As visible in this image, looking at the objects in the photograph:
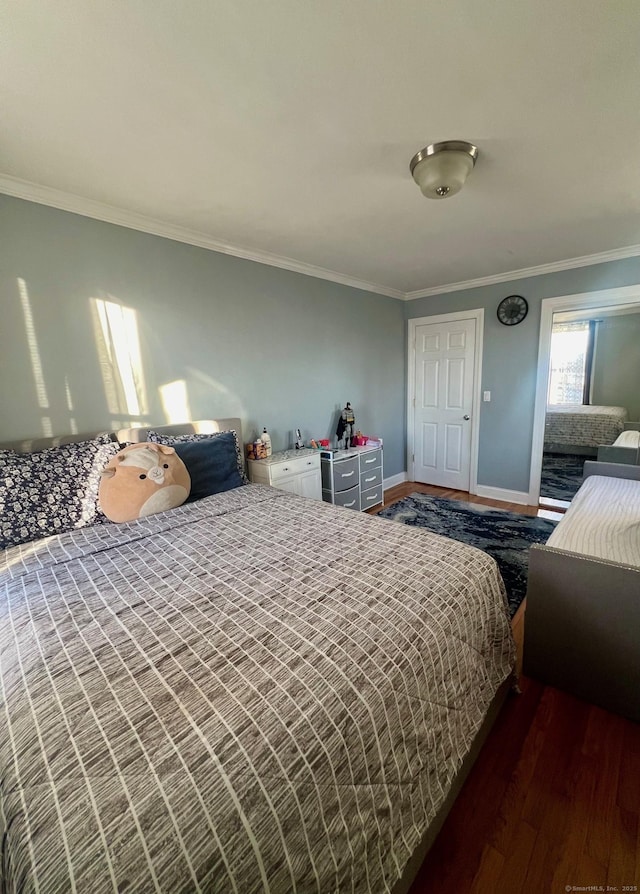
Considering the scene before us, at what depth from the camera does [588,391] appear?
5.74 m

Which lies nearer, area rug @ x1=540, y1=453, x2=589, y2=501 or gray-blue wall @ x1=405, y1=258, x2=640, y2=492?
gray-blue wall @ x1=405, y1=258, x2=640, y2=492

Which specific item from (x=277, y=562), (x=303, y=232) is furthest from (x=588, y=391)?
(x=277, y=562)

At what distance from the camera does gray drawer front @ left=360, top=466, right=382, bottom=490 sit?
3.56 m

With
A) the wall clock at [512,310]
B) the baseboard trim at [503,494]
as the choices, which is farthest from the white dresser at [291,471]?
the wall clock at [512,310]

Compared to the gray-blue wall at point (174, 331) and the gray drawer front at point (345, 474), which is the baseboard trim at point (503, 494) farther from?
the gray drawer front at point (345, 474)

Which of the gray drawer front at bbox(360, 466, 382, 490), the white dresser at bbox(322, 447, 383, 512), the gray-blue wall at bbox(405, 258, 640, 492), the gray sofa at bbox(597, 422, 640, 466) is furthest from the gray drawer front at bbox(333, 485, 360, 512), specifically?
the gray sofa at bbox(597, 422, 640, 466)

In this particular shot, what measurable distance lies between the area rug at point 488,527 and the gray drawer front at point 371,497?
0.14 metres

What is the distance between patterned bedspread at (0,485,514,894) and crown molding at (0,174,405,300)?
180 cm

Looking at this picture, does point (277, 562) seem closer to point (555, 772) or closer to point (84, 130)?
point (555, 772)

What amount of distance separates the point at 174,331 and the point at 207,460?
959mm

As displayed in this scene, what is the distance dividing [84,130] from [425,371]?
148 inches

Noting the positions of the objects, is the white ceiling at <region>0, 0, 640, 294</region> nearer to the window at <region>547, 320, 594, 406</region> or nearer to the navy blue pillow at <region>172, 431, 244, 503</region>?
the navy blue pillow at <region>172, 431, 244, 503</region>

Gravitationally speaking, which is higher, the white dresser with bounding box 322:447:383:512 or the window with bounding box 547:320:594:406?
the window with bounding box 547:320:594:406

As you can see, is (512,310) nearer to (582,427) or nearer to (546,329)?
(546,329)
